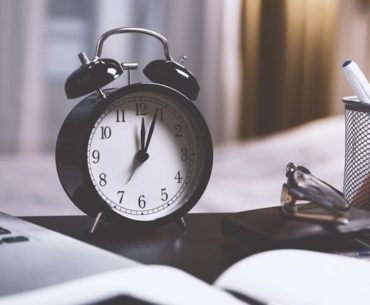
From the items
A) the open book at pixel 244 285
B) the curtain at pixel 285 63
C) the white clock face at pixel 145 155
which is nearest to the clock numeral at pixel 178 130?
the white clock face at pixel 145 155

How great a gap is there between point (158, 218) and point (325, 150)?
172 centimetres

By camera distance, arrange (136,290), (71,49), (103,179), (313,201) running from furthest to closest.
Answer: (71,49)
(103,179)
(313,201)
(136,290)

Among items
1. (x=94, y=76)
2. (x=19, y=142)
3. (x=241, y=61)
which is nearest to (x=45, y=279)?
(x=94, y=76)

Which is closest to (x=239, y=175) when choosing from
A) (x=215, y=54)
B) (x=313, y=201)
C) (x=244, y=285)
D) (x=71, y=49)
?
(x=215, y=54)

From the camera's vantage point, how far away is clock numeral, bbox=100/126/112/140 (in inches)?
28.2

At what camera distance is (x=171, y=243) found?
68 centimetres

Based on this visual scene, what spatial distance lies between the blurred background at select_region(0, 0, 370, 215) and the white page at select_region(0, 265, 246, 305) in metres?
2.59

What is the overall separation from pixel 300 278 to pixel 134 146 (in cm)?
26

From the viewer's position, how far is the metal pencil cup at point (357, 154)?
75cm

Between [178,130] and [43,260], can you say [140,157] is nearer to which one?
[178,130]

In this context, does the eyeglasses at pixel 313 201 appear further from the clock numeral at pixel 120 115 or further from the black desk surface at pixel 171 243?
the clock numeral at pixel 120 115

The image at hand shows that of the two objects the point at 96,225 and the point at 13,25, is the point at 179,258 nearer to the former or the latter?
the point at 96,225

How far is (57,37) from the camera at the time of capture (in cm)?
323

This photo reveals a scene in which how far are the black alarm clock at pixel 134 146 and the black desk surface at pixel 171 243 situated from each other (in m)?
0.02
